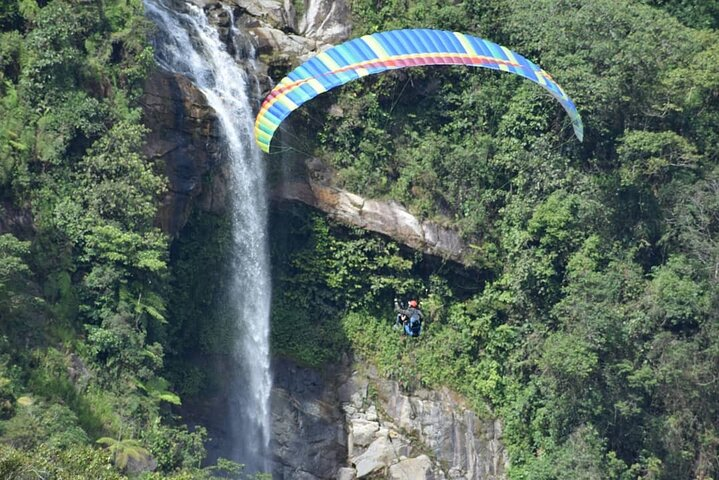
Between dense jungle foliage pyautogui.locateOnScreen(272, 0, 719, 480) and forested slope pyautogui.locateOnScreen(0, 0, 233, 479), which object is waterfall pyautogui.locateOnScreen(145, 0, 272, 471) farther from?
forested slope pyautogui.locateOnScreen(0, 0, 233, 479)

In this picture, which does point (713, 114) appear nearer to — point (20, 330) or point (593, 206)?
point (593, 206)

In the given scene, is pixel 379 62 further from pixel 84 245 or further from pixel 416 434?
pixel 416 434

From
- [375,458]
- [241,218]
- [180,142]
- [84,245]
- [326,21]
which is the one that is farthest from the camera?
[326,21]

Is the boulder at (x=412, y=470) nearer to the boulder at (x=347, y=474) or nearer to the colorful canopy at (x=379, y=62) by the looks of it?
the boulder at (x=347, y=474)

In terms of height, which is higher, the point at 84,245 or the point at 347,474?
the point at 84,245

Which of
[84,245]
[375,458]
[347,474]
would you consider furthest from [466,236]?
[84,245]

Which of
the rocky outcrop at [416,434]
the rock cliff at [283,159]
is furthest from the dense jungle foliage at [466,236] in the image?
the rocky outcrop at [416,434]

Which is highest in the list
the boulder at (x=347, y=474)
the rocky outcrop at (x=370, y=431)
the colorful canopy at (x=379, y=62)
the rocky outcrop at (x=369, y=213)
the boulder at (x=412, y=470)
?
the colorful canopy at (x=379, y=62)

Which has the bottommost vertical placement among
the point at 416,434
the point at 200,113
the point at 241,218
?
the point at 416,434
